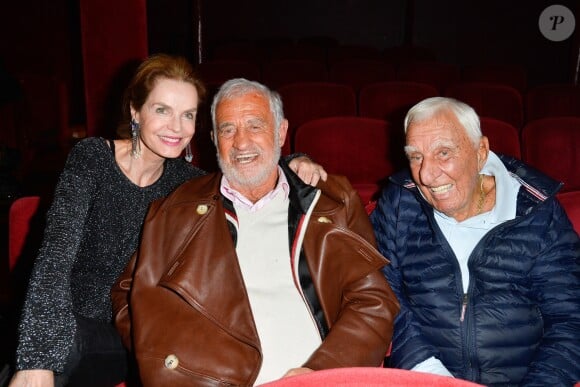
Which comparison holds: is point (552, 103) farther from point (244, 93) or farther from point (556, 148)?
point (244, 93)

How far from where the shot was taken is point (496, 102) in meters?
4.07

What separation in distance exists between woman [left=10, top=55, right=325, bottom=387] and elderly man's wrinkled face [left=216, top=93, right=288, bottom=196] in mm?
121

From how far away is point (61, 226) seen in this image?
4.41 ft

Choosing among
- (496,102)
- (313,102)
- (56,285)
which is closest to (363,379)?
(56,285)

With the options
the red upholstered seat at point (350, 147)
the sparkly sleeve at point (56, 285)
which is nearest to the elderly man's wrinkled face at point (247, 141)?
the sparkly sleeve at point (56, 285)

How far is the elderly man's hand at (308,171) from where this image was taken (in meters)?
1.62

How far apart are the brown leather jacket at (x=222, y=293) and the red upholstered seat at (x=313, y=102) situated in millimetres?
2060

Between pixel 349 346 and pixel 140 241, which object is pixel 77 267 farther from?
pixel 349 346

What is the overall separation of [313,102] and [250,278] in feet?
7.51

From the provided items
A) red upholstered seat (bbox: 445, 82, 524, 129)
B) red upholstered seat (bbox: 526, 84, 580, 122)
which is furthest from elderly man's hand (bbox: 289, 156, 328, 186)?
red upholstered seat (bbox: 526, 84, 580, 122)

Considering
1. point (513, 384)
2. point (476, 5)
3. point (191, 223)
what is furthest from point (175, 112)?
point (476, 5)

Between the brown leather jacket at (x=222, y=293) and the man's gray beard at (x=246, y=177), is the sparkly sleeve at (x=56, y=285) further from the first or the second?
the man's gray beard at (x=246, y=177)

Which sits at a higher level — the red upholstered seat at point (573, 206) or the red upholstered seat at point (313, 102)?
the red upholstered seat at point (313, 102)

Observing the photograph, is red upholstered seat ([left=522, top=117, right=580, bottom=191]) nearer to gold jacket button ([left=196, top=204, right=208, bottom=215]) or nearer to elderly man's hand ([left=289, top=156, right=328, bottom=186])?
elderly man's hand ([left=289, top=156, right=328, bottom=186])
